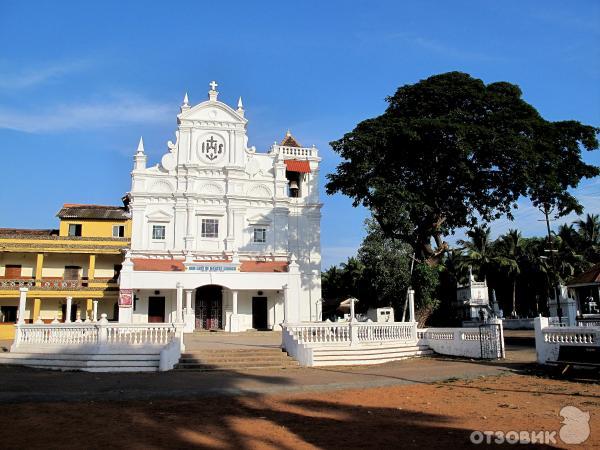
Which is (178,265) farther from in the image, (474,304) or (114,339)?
(474,304)

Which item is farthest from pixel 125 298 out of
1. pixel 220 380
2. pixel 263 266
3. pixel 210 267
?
pixel 220 380

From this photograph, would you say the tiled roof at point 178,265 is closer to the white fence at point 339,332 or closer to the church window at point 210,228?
the church window at point 210,228

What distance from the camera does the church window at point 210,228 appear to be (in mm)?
32125

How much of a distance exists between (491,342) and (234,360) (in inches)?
328

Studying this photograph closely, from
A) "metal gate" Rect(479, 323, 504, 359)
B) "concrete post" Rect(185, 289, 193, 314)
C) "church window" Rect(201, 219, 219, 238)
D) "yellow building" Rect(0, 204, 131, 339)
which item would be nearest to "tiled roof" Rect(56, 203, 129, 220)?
"yellow building" Rect(0, 204, 131, 339)

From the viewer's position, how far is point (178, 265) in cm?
2920

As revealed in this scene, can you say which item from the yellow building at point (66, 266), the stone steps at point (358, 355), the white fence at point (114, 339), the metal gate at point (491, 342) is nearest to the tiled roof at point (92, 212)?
the yellow building at point (66, 266)

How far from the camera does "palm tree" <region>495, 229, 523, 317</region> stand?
45.6 metres

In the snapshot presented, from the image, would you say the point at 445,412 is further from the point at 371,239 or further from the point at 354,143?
the point at 371,239

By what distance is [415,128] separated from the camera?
84.7ft

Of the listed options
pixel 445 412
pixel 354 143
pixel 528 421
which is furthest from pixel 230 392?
pixel 354 143

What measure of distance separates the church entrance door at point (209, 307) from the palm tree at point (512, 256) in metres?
26.1

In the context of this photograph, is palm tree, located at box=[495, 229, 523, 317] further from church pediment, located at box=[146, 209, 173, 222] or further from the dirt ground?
the dirt ground

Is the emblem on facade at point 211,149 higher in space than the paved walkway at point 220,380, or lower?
higher
